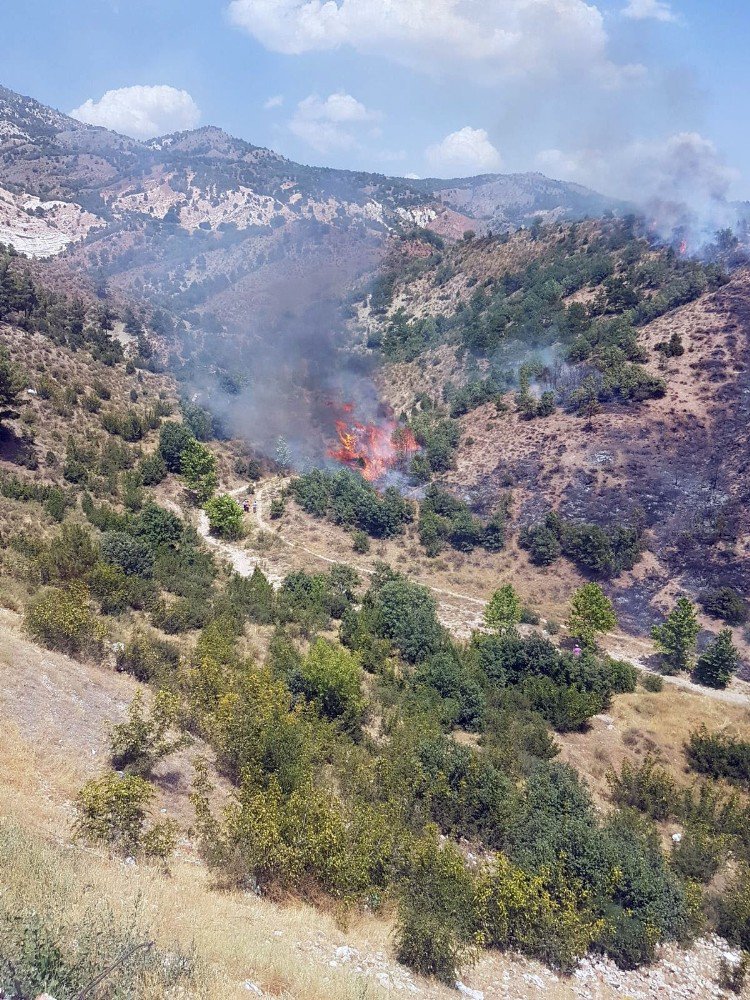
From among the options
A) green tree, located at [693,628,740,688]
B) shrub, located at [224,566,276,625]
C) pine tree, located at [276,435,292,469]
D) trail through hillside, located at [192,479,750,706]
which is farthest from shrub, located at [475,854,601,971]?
pine tree, located at [276,435,292,469]

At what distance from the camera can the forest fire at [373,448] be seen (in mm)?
56594

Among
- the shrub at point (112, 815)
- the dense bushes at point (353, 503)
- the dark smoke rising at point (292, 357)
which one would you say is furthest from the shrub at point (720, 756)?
the dark smoke rising at point (292, 357)

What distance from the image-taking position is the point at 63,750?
13.7 metres

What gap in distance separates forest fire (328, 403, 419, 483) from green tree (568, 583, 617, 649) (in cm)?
2405

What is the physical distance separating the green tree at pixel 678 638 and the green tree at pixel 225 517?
92.0 ft

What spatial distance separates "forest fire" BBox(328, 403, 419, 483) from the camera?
56.6 m

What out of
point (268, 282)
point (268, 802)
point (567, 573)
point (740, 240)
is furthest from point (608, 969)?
point (268, 282)

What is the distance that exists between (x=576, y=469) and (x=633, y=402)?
8.25 metres

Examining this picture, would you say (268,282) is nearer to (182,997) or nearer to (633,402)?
(633,402)

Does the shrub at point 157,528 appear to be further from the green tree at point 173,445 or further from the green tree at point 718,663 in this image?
the green tree at point 718,663

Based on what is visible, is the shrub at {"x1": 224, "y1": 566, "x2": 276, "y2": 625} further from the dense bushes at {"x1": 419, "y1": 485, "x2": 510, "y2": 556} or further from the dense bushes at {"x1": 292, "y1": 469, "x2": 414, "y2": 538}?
the dense bushes at {"x1": 419, "y1": 485, "x2": 510, "y2": 556}

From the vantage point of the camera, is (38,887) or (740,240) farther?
(740,240)

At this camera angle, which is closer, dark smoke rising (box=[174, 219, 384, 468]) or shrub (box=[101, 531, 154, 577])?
shrub (box=[101, 531, 154, 577])

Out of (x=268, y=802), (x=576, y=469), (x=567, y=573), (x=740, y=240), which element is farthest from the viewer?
(x=740, y=240)
